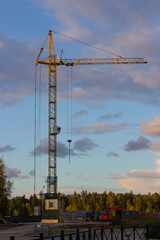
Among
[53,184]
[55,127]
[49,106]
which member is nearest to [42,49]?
[49,106]

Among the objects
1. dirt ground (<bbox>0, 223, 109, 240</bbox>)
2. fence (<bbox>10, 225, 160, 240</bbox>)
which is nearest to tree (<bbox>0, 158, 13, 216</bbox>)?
dirt ground (<bbox>0, 223, 109, 240</bbox>)

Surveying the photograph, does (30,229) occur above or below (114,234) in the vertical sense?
below

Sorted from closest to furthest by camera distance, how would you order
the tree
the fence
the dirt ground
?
the fence, the dirt ground, the tree

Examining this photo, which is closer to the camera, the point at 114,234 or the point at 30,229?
the point at 114,234

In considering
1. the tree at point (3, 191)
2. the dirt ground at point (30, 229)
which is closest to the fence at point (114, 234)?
the dirt ground at point (30, 229)

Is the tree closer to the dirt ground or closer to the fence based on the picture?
the dirt ground

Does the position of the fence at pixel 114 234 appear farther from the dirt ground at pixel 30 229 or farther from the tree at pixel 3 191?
the tree at pixel 3 191

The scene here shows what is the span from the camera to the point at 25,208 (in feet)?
630

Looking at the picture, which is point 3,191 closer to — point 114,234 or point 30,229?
point 30,229

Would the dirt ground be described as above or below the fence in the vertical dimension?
below

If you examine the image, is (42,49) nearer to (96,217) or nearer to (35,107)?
(35,107)

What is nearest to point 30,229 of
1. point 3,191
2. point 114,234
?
point 3,191

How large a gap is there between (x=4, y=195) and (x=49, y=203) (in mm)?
25507

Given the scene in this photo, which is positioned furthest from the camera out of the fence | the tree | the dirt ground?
the tree
